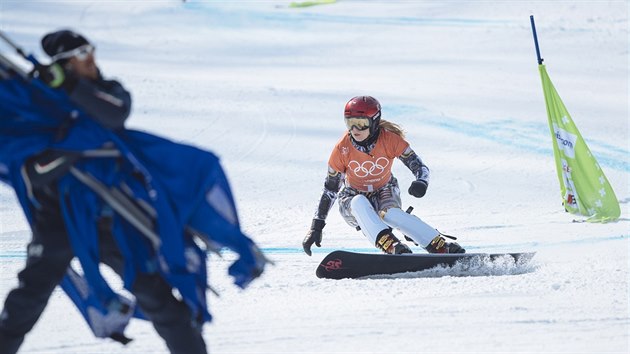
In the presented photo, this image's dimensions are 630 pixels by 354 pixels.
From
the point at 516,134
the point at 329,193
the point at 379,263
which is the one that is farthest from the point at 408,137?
the point at 379,263

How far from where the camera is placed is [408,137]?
38.5 ft

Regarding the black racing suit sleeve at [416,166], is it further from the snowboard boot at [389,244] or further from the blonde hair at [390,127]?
the snowboard boot at [389,244]

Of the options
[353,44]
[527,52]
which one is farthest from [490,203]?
[353,44]

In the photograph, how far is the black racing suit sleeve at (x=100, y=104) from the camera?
332 cm

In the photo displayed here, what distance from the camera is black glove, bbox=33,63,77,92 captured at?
11.2 ft

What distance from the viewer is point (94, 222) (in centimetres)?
341

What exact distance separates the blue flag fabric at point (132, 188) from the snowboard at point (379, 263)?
2642mm

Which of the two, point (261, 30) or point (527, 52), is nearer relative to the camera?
point (527, 52)

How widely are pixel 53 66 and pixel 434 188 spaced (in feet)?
21.4

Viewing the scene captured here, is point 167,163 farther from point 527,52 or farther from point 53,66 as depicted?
point 527,52

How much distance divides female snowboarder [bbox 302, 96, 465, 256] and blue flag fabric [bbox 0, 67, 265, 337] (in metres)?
2.87

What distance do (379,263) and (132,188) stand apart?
287cm

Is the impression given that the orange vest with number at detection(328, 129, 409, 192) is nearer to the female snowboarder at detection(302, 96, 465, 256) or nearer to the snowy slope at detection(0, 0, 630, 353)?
the female snowboarder at detection(302, 96, 465, 256)

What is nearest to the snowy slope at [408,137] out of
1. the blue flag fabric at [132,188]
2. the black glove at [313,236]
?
the black glove at [313,236]
